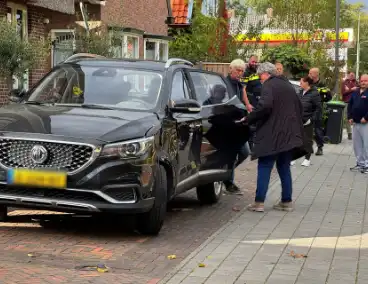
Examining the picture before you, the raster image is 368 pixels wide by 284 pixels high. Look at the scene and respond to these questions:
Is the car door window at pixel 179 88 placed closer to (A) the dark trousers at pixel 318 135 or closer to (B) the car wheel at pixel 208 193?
(B) the car wheel at pixel 208 193

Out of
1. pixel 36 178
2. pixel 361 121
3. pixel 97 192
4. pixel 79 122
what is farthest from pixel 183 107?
pixel 361 121

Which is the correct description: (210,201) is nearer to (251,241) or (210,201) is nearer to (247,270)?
(251,241)

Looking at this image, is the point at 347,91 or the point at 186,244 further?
the point at 347,91

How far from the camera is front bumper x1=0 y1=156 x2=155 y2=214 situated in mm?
6777

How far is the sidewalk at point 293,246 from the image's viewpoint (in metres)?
6.02

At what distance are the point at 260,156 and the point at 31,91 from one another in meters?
2.84

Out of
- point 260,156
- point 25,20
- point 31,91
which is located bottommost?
point 260,156

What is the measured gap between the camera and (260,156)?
9008mm

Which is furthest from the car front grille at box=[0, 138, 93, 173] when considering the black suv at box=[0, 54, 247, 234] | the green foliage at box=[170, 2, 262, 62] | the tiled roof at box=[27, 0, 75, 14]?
the green foliage at box=[170, 2, 262, 62]

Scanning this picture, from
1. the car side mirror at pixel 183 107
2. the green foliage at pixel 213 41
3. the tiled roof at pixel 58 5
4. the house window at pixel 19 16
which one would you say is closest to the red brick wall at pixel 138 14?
the green foliage at pixel 213 41

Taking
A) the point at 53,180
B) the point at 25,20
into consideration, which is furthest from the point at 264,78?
the point at 25,20

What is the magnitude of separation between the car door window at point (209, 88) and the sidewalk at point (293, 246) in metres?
1.50

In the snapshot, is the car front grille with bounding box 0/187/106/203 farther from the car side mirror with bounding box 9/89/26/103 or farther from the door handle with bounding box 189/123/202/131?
Result: the door handle with bounding box 189/123/202/131

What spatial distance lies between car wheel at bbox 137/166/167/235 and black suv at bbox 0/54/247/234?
0.4 inches
